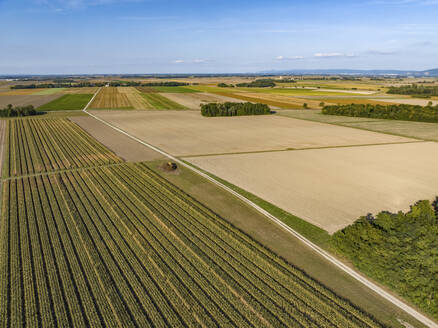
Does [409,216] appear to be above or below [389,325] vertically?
above

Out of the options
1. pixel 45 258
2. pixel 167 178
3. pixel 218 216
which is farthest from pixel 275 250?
pixel 167 178

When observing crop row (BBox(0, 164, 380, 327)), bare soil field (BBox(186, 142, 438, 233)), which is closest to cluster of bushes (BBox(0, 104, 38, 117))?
bare soil field (BBox(186, 142, 438, 233))

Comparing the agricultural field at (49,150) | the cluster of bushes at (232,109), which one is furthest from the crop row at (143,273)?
the cluster of bushes at (232,109)

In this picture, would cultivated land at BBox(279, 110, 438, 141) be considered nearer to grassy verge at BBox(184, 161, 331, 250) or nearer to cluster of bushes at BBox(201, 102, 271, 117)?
cluster of bushes at BBox(201, 102, 271, 117)

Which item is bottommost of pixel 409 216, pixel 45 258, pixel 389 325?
pixel 389 325

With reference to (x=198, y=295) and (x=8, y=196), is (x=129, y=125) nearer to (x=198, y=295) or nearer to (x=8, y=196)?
(x=8, y=196)

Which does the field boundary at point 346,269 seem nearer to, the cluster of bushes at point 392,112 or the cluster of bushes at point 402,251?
the cluster of bushes at point 402,251

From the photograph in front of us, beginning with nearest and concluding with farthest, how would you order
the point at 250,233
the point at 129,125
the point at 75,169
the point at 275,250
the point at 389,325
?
the point at 389,325 < the point at 275,250 < the point at 250,233 < the point at 75,169 < the point at 129,125
